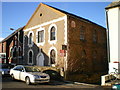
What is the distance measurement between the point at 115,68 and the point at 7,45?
92.1ft

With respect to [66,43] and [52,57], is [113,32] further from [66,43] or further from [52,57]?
[52,57]

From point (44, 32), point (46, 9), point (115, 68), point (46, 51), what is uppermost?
point (46, 9)

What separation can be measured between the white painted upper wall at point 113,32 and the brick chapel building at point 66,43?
199 inches

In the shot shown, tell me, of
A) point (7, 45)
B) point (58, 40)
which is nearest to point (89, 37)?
point (58, 40)

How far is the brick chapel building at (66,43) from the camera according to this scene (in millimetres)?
19016

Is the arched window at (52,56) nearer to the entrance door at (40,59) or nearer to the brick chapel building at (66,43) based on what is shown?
the brick chapel building at (66,43)

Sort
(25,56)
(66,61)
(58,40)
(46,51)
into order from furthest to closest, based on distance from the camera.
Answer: (25,56) < (46,51) < (58,40) < (66,61)

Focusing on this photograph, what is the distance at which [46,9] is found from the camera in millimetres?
22484

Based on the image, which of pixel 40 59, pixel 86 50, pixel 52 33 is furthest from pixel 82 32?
pixel 40 59

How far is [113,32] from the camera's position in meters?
14.9

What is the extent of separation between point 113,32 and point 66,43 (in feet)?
19.7

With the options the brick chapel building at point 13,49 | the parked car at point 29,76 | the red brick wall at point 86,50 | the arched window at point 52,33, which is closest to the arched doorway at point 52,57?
the arched window at point 52,33

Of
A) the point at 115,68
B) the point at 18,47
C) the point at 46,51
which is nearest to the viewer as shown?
the point at 115,68

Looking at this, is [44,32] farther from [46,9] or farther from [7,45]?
[7,45]
